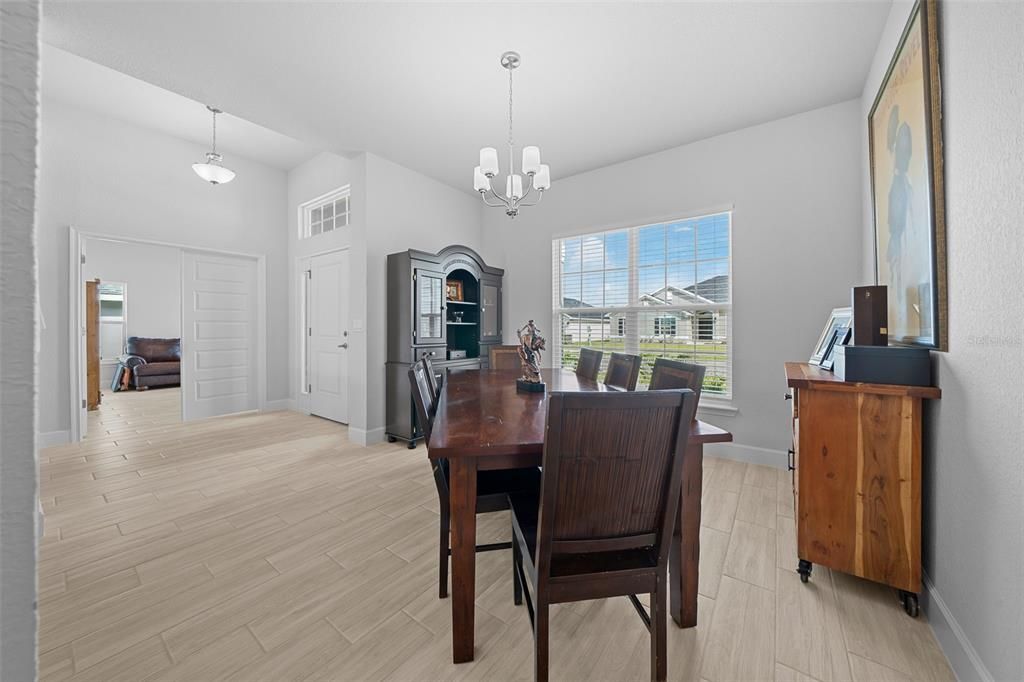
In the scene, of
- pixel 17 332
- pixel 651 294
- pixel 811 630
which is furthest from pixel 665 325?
pixel 17 332

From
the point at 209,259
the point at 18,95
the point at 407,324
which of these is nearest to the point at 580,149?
the point at 407,324

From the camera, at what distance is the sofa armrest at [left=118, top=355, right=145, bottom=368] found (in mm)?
7086

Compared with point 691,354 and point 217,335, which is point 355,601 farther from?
point 217,335

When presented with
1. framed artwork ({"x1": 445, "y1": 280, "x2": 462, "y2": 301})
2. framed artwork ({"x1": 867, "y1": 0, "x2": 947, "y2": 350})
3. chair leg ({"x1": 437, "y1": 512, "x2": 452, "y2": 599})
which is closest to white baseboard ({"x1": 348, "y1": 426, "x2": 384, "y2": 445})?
framed artwork ({"x1": 445, "y1": 280, "x2": 462, "y2": 301})

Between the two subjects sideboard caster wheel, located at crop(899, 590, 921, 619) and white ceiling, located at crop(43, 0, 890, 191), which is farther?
white ceiling, located at crop(43, 0, 890, 191)

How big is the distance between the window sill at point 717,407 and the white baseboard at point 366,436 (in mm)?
3089

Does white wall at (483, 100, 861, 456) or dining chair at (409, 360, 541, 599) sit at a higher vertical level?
white wall at (483, 100, 861, 456)

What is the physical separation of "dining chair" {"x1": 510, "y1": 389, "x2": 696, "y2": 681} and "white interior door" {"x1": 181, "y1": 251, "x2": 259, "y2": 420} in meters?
5.28

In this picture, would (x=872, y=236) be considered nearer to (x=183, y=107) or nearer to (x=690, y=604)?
(x=690, y=604)

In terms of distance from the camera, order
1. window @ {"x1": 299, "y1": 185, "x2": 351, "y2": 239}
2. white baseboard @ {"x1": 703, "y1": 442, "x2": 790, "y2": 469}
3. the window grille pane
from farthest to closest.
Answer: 1. window @ {"x1": 299, "y1": 185, "x2": 351, "y2": 239}
2. the window grille pane
3. white baseboard @ {"x1": 703, "y1": 442, "x2": 790, "y2": 469}

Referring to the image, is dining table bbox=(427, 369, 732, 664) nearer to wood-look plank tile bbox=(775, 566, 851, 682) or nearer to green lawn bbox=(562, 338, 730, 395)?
wood-look plank tile bbox=(775, 566, 851, 682)

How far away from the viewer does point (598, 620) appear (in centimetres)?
162

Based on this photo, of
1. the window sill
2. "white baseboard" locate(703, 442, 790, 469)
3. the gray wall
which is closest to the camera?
the gray wall

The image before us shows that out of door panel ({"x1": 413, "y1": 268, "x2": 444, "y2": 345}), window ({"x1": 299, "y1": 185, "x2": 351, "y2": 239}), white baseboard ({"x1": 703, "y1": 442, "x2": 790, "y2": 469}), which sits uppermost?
window ({"x1": 299, "y1": 185, "x2": 351, "y2": 239})
